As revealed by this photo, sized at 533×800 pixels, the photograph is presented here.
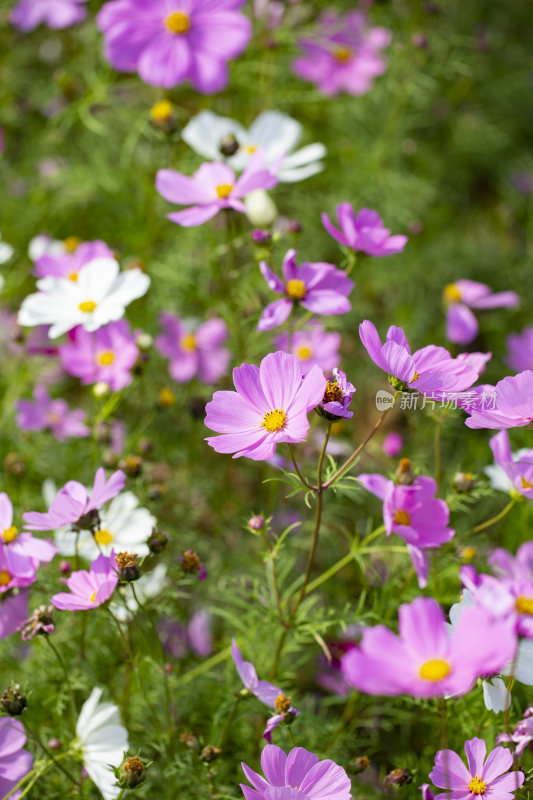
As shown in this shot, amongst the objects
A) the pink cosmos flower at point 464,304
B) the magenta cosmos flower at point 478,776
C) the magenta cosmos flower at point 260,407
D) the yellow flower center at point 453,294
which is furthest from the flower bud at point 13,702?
the yellow flower center at point 453,294

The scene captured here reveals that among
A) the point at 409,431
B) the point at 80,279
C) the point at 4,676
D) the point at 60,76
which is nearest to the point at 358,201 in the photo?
the point at 409,431

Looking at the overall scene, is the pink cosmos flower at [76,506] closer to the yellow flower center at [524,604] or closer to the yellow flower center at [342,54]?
the yellow flower center at [524,604]

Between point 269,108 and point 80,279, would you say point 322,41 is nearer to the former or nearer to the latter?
point 269,108

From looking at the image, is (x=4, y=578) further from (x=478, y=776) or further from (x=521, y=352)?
(x=521, y=352)

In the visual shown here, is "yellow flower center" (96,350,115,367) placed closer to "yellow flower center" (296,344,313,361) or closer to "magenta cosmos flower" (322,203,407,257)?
"yellow flower center" (296,344,313,361)

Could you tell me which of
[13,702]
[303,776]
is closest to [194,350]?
[13,702]

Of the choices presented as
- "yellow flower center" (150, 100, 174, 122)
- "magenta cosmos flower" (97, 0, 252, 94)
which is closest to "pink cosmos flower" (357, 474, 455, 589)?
"yellow flower center" (150, 100, 174, 122)
